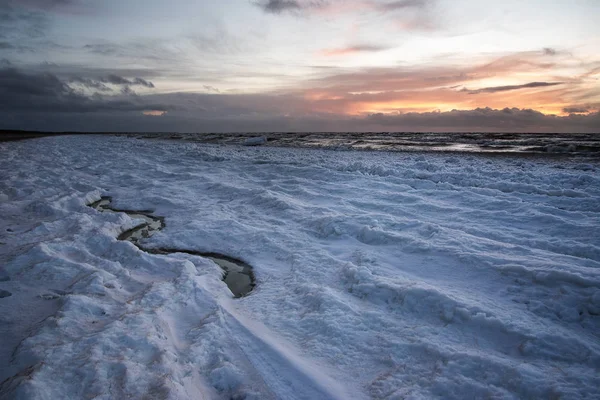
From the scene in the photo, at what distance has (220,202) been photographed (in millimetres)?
9281

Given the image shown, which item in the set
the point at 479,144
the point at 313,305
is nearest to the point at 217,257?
the point at 313,305

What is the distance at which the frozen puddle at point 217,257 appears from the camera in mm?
4832

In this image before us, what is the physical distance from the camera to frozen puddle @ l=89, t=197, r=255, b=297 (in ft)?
15.9

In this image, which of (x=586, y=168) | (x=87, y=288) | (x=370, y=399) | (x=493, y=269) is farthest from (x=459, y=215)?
(x=586, y=168)

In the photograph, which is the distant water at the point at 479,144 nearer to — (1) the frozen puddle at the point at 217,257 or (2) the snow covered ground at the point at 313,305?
(2) the snow covered ground at the point at 313,305

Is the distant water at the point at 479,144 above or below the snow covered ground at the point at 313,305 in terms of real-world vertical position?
above

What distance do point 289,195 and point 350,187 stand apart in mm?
2104

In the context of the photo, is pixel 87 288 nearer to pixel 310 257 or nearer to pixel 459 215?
pixel 310 257

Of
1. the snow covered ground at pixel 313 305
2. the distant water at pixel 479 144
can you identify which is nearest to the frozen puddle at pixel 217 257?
the snow covered ground at pixel 313 305

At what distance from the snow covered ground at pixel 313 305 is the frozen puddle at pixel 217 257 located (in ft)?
0.63

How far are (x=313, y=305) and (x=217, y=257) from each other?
98.9 inches

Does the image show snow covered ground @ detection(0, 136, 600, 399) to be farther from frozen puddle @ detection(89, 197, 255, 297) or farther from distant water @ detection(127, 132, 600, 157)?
distant water @ detection(127, 132, 600, 157)

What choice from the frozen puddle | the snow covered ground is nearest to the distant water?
the snow covered ground

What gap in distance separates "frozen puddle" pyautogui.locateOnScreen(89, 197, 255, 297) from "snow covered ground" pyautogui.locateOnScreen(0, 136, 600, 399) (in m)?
0.19
